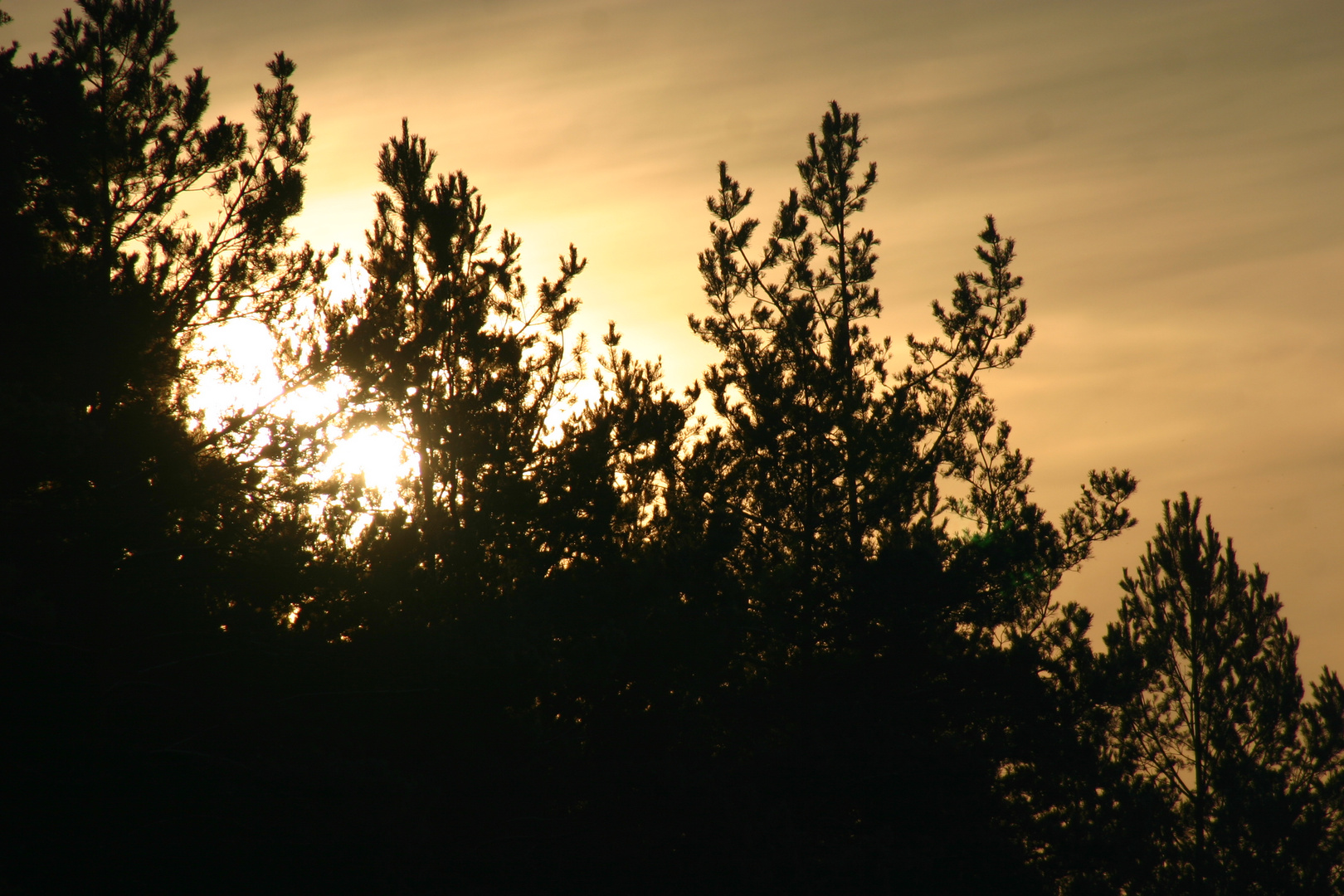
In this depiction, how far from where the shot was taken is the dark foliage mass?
1061cm

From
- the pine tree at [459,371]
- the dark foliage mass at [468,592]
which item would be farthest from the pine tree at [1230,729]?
the pine tree at [459,371]

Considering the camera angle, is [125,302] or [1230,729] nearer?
[125,302]

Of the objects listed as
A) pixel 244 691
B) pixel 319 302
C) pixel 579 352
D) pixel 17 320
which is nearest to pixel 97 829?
pixel 244 691

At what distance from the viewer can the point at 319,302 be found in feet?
44.9

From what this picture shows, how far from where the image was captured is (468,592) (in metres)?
13.2

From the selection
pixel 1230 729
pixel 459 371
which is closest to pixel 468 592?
pixel 459 371

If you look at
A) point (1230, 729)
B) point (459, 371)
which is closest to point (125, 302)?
point (459, 371)

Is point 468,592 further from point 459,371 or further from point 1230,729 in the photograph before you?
point 1230,729

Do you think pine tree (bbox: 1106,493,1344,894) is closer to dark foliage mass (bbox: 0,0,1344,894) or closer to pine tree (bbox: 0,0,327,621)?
dark foliage mass (bbox: 0,0,1344,894)

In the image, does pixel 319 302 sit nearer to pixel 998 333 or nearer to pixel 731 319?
pixel 731 319

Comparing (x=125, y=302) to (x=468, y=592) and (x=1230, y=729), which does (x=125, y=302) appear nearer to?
(x=468, y=592)

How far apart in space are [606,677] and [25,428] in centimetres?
721

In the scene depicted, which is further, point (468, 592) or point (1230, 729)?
Result: point (1230, 729)

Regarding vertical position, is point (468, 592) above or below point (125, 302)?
below
